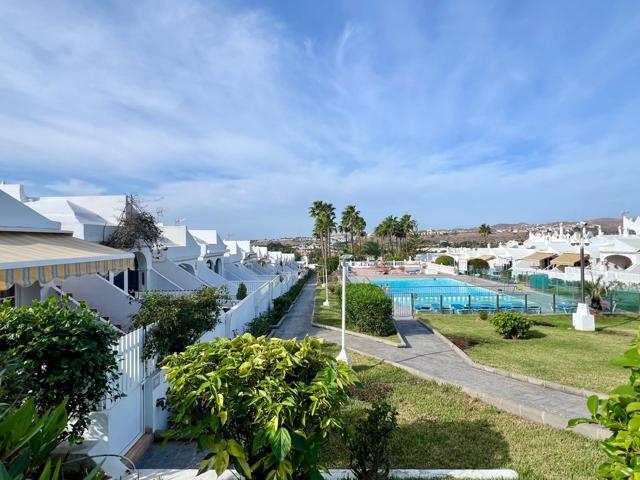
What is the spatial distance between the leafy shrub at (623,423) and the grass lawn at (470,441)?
3.62m

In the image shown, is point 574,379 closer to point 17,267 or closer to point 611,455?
point 611,455

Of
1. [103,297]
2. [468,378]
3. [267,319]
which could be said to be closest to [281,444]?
[468,378]

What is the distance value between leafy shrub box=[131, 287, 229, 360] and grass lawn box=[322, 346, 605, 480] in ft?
11.2

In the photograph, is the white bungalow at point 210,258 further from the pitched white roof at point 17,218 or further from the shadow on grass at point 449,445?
the shadow on grass at point 449,445

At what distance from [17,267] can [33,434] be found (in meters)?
5.43

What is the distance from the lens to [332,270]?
55.4 metres

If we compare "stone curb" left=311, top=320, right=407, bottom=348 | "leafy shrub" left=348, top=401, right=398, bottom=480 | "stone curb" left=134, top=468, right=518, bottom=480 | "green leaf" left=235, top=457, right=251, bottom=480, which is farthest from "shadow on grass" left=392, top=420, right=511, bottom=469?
"stone curb" left=311, top=320, right=407, bottom=348

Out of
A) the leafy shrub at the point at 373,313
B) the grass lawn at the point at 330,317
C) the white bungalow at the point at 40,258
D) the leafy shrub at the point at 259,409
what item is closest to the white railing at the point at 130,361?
the white bungalow at the point at 40,258

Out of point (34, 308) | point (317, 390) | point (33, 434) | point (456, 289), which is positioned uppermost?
point (34, 308)

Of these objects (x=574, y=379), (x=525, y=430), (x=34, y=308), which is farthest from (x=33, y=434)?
(x=574, y=379)

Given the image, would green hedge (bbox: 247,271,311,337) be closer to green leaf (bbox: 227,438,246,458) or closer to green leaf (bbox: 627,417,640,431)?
green leaf (bbox: 227,438,246,458)

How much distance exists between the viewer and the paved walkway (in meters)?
7.66

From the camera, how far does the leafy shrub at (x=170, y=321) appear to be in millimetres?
7160

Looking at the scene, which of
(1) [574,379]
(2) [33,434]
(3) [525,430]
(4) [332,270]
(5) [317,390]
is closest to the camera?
(2) [33,434]
